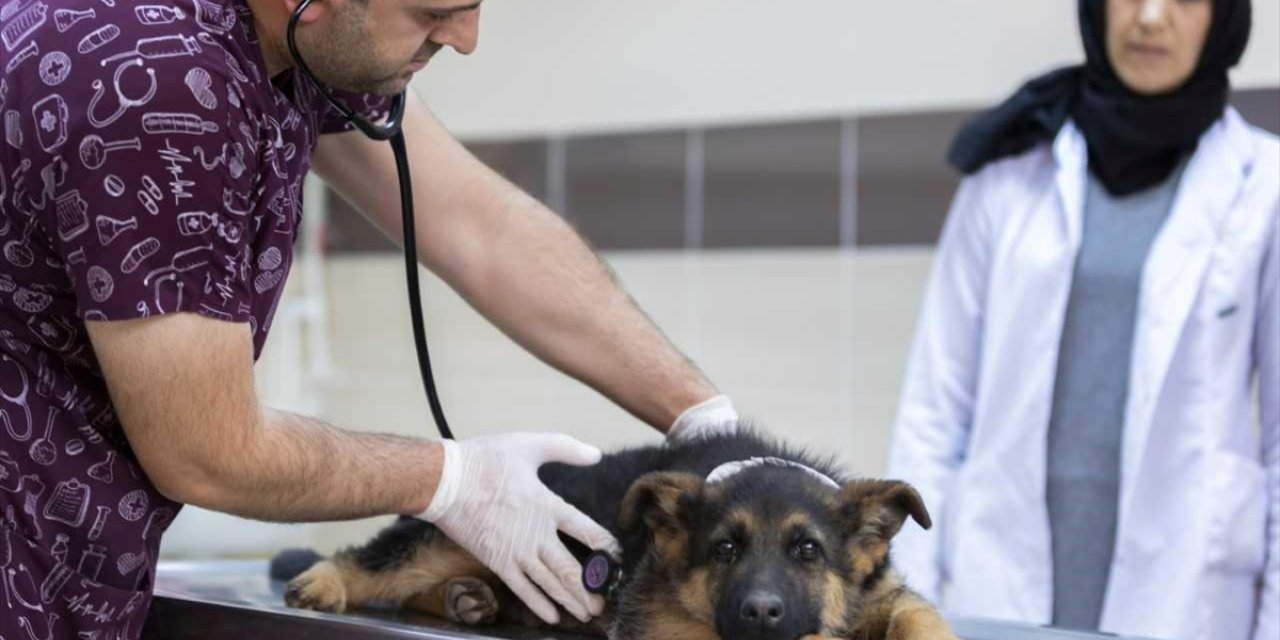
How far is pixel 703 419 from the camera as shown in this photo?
1844 millimetres

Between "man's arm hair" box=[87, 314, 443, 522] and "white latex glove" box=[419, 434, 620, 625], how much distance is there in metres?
0.07

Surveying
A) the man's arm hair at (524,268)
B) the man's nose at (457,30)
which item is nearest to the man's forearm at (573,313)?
the man's arm hair at (524,268)

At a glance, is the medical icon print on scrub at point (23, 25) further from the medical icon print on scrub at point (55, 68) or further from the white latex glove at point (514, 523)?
the white latex glove at point (514, 523)

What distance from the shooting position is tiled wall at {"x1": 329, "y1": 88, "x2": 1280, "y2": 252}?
3.26m

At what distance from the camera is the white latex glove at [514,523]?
1598 millimetres

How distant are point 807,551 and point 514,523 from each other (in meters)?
0.31

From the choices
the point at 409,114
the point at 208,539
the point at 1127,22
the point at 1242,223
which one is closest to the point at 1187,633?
the point at 1242,223

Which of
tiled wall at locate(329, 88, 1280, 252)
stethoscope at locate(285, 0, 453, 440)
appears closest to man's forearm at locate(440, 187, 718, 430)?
stethoscope at locate(285, 0, 453, 440)

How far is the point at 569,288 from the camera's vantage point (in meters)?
1.87

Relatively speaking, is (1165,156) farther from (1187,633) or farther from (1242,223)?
(1187,633)

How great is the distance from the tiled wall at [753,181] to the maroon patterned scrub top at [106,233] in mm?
1972

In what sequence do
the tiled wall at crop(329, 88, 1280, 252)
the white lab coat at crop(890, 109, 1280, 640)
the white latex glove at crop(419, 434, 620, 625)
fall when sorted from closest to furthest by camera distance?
1. the white latex glove at crop(419, 434, 620, 625)
2. the white lab coat at crop(890, 109, 1280, 640)
3. the tiled wall at crop(329, 88, 1280, 252)

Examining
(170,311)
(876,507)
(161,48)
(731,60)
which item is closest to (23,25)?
(161,48)

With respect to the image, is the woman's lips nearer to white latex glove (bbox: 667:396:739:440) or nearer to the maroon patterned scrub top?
white latex glove (bbox: 667:396:739:440)
